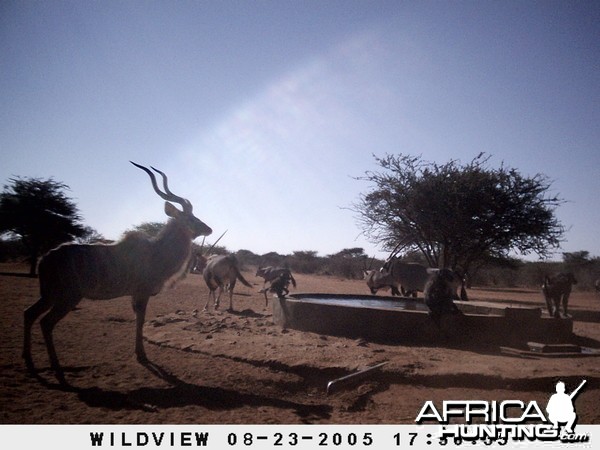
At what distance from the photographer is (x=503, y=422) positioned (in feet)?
15.5

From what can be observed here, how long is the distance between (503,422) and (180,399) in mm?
3988

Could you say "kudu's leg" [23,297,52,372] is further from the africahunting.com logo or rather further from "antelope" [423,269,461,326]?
"antelope" [423,269,461,326]

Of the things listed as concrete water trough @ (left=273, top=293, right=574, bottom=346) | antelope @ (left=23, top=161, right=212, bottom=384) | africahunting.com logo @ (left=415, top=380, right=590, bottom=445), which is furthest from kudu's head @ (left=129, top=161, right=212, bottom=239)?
africahunting.com logo @ (left=415, top=380, right=590, bottom=445)

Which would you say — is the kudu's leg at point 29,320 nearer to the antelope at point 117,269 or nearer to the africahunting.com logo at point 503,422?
the antelope at point 117,269

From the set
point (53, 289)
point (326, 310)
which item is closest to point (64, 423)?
point (53, 289)

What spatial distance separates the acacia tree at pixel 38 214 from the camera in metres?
22.1

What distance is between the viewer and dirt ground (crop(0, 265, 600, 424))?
15.5ft

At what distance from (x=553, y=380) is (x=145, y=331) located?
27.1ft

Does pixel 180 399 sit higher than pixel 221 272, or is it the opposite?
pixel 221 272

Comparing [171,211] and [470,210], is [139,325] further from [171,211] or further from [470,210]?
→ [470,210]

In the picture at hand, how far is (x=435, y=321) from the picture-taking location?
889 centimetres

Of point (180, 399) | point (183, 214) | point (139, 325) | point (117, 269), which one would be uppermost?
point (183, 214)

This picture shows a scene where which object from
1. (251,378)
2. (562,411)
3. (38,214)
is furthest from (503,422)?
(38,214)

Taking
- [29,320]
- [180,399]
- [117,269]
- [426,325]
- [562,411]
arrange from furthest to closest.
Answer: [426,325], [117,269], [29,320], [180,399], [562,411]
